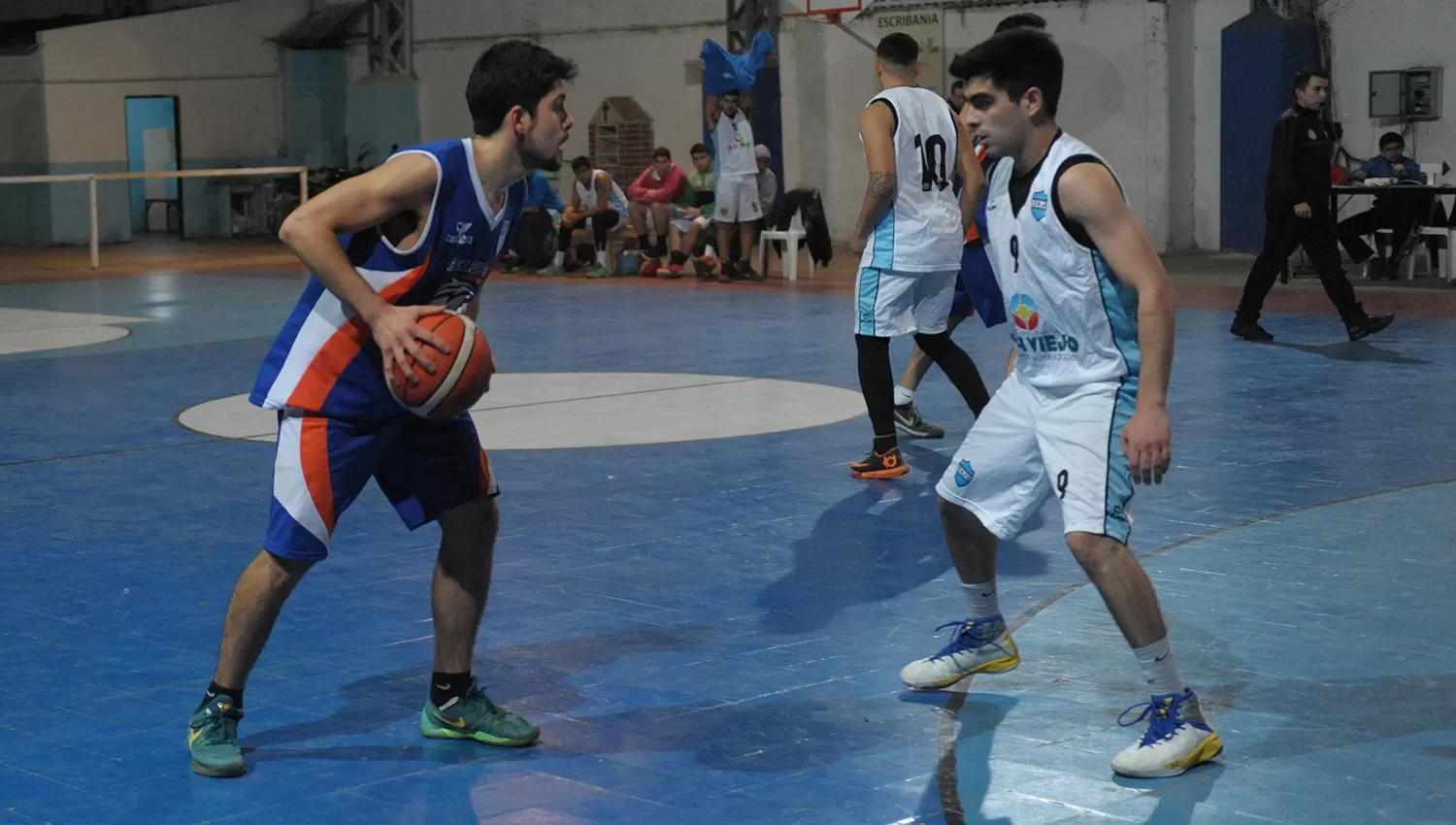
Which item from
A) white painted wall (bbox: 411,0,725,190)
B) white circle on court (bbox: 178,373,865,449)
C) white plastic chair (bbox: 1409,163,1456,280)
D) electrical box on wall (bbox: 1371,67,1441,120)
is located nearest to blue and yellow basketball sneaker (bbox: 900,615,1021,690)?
white circle on court (bbox: 178,373,865,449)

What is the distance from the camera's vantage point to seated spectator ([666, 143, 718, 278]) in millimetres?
18688

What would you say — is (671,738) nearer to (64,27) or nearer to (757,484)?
(757,484)

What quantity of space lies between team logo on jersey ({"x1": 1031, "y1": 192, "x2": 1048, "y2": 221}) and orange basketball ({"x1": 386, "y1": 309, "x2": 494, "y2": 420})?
123 centimetres

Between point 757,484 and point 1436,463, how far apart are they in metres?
2.84

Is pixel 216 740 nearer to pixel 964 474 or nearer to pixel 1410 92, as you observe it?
pixel 964 474

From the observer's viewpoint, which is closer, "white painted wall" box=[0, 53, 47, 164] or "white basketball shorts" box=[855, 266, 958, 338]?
"white basketball shorts" box=[855, 266, 958, 338]

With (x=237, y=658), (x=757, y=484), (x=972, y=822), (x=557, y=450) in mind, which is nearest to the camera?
(x=972, y=822)

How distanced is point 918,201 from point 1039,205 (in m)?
3.64

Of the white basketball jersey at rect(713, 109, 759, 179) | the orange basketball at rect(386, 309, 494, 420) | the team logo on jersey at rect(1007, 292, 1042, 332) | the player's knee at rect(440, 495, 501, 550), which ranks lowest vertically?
the player's knee at rect(440, 495, 501, 550)

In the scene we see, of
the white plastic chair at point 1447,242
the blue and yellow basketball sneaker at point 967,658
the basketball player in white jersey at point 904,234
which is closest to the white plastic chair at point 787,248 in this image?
the white plastic chair at point 1447,242

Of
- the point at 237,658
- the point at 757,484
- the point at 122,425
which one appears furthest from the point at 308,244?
the point at 122,425

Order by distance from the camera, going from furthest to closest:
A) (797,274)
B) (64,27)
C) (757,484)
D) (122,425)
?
1. (64,27)
2. (797,274)
3. (122,425)
4. (757,484)

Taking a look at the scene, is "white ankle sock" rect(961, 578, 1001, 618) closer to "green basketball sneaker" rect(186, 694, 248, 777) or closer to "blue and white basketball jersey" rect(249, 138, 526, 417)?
"blue and white basketball jersey" rect(249, 138, 526, 417)

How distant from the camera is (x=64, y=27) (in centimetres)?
2891
